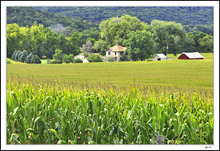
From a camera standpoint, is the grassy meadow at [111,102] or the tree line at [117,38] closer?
the grassy meadow at [111,102]

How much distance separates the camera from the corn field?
3844mm

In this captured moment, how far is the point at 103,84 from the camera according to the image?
4.77 m

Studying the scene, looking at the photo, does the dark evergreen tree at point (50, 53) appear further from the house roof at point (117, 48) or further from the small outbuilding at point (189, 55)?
the small outbuilding at point (189, 55)

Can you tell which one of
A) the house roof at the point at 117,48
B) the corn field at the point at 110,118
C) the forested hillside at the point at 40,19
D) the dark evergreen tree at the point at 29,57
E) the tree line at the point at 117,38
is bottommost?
the corn field at the point at 110,118

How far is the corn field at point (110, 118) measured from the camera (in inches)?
151

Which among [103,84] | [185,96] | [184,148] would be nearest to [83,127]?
[103,84]

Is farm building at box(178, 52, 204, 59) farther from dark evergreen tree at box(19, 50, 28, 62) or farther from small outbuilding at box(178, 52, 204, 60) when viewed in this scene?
dark evergreen tree at box(19, 50, 28, 62)

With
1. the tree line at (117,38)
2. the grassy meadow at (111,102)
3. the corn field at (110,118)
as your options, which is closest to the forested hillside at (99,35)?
the tree line at (117,38)

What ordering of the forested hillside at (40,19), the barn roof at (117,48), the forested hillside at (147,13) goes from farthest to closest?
the barn roof at (117,48), the forested hillside at (40,19), the forested hillside at (147,13)

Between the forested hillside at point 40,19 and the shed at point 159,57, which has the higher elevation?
the forested hillside at point 40,19

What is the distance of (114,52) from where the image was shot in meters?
4.62

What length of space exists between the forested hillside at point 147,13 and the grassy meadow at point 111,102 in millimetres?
726

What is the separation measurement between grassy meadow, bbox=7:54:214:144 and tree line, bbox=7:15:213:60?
25 cm

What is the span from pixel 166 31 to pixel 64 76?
206 centimetres
